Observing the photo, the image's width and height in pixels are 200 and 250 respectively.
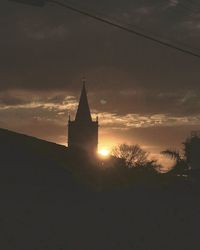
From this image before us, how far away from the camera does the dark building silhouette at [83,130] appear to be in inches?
3863

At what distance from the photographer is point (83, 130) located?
101 meters

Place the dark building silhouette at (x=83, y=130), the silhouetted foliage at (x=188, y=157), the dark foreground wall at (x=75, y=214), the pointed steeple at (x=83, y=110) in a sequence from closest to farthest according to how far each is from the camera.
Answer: the dark foreground wall at (x=75, y=214) < the silhouetted foliage at (x=188, y=157) < the pointed steeple at (x=83, y=110) < the dark building silhouette at (x=83, y=130)

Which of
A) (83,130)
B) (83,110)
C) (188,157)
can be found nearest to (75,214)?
(188,157)

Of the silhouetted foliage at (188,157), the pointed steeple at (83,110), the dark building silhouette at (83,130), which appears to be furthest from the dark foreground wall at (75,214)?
the dark building silhouette at (83,130)

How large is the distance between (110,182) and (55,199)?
15.0ft

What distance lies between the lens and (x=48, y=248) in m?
17.5

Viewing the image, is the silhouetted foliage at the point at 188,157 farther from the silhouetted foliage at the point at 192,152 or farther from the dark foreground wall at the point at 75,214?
the dark foreground wall at the point at 75,214

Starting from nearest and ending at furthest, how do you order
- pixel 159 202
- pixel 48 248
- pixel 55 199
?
pixel 48 248 < pixel 55 199 < pixel 159 202

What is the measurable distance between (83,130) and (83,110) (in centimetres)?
573

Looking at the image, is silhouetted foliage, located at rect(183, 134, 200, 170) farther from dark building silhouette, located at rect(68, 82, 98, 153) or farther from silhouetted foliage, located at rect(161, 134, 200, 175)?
dark building silhouette, located at rect(68, 82, 98, 153)

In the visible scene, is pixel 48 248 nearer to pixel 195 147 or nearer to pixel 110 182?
pixel 110 182

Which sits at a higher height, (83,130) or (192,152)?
(83,130)

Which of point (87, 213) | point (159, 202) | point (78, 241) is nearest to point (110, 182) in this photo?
point (159, 202)

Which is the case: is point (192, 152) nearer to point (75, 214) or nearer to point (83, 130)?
point (75, 214)
